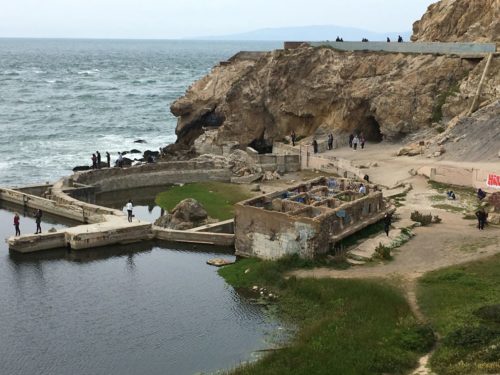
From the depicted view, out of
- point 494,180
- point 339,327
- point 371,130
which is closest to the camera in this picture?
point 339,327

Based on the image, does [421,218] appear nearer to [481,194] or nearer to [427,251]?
[427,251]

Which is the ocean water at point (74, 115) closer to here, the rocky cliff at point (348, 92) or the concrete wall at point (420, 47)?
the rocky cliff at point (348, 92)

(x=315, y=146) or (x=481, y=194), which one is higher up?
(x=315, y=146)

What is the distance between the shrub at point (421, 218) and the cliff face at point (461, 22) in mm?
25078

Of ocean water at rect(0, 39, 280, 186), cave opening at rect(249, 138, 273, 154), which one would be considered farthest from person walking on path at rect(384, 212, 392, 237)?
ocean water at rect(0, 39, 280, 186)

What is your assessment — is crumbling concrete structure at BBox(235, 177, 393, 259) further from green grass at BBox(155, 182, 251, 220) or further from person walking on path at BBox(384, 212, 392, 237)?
green grass at BBox(155, 182, 251, 220)

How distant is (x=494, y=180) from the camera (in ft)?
121

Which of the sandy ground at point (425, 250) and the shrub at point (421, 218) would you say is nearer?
the sandy ground at point (425, 250)

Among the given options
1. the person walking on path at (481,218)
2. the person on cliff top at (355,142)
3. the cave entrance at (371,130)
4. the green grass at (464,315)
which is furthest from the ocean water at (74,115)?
the green grass at (464,315)

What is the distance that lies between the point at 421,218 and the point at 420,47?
82.1 ft

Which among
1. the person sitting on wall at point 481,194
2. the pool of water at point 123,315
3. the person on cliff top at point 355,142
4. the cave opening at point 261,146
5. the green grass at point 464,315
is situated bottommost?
the pool of water at point 123,315

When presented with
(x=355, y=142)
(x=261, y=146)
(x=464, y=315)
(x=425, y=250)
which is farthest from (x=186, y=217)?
(x=261, y=146)

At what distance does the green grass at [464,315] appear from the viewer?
19080 mm

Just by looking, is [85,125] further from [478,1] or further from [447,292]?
[447,292]
